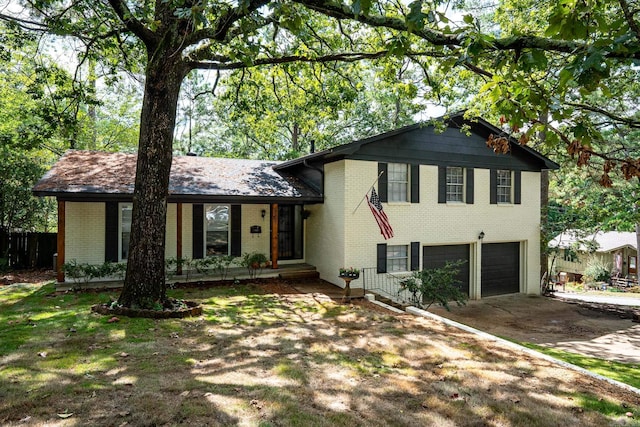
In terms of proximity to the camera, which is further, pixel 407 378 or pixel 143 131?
pixel 143 131

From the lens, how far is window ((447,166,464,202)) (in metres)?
13.7

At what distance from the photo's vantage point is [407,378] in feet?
15.8

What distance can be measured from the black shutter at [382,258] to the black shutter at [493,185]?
17.0 ft

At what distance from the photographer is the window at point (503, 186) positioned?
1466 cm

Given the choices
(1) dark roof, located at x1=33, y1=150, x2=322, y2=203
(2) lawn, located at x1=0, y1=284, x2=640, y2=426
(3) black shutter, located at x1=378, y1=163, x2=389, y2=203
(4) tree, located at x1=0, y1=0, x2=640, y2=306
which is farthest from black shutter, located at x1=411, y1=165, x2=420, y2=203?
(2) lawn, located at x1=0, y1=284, x2=640, y2=426

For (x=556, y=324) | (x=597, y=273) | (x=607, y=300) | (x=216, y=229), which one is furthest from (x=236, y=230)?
(x=597, y=273)

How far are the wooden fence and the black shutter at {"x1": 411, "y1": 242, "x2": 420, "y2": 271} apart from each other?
42.3 ft

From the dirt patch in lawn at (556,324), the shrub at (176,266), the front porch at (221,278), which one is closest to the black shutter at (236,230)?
the front porch at (221,278)

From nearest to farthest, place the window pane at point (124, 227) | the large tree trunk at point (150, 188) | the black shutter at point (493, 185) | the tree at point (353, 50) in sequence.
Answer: the tree at point (353, 50) < the large tree trunk at point (150, 188) < the window pane at point (124, 227) < the black shutter at point (493, 185)

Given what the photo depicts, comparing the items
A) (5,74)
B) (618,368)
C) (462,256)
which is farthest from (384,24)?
(5,74)

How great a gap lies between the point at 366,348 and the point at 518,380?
2.19 meters

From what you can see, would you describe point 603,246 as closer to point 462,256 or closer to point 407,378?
point 462,256

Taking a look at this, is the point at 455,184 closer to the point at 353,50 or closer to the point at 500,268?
the point at 500,268

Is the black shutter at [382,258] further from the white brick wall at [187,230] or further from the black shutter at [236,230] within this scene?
the white brick wall at [187,230]
